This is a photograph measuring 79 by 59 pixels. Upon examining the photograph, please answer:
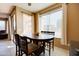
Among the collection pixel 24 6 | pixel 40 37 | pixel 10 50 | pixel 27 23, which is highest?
pixel 24 6

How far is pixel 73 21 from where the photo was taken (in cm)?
161

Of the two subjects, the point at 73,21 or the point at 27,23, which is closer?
the point at 73,21

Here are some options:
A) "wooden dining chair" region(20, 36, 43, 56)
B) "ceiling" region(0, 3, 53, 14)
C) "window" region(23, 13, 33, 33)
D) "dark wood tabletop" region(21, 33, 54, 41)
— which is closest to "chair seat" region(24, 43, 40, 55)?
"wooden dining chair" region(20, 36, 43, 56)

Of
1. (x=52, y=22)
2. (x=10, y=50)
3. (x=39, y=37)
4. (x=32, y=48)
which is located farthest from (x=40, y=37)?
(x=10, y=50)

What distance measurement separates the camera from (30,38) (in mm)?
1661

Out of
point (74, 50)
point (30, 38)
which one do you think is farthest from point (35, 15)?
point (74, 50)

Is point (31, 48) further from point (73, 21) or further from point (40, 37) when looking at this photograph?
point (73, 21)

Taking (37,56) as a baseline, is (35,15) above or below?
above

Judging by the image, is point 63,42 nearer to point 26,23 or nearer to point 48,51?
point 48,51

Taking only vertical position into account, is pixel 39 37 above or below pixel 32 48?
above

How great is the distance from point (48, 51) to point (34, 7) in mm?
758

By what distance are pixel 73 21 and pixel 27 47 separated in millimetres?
844

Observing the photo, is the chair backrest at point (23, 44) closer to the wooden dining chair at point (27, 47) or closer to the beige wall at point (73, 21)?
the wooden dining chair at point (27, 47)

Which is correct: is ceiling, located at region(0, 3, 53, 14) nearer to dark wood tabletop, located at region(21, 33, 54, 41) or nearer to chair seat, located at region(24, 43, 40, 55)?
dark wood tabletop, located at region(21, 33, 54, 41)
